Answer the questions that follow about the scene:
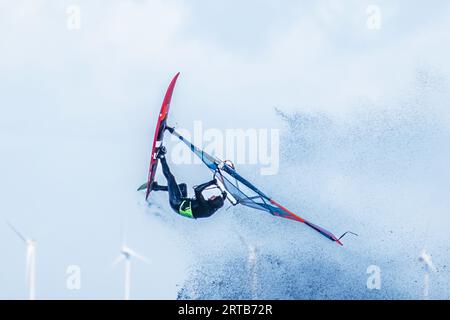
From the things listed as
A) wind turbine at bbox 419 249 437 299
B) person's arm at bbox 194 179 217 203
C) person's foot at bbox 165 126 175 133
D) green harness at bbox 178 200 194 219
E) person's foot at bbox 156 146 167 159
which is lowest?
wind turbine at bbox 419 249 437 299

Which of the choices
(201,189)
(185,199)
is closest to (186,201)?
(185,199)

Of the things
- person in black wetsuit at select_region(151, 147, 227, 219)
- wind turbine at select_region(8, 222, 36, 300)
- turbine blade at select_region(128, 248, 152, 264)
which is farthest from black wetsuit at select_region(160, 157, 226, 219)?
wind turbine at select_region(8, 222, 36, 300)

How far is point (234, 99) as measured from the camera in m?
4.39

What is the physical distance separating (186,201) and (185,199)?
18 millimetres

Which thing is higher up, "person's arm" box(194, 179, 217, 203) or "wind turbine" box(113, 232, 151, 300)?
"person's arm" box(194, 179, 217, 203)

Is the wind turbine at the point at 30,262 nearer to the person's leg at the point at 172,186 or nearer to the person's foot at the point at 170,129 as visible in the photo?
the person's leg at the point at 172,186

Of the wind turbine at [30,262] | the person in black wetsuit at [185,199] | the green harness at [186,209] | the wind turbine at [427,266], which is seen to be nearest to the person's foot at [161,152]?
the person in black wetsuit at [185,199]

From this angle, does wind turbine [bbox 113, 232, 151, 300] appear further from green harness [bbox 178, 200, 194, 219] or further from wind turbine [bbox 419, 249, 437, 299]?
wind turbine [bbox 419, 249, 437, 299]

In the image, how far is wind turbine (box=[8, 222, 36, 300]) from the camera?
441 centimetres

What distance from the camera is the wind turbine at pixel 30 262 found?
14.5ft

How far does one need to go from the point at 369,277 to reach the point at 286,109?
1.48 metres

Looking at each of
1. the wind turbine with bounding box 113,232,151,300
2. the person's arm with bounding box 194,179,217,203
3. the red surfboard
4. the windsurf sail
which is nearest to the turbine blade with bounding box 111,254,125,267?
the wind turbine with bounding box 113,232,151,300
